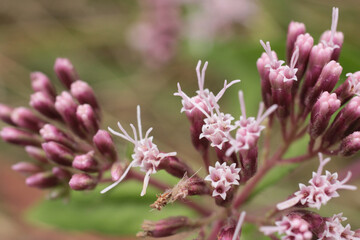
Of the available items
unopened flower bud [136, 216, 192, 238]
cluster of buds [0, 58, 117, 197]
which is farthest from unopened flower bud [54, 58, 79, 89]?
unopened flower bud [136, 216, 192, 238]

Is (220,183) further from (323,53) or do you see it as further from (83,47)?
(83,47)

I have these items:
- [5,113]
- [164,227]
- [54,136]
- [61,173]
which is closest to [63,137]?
[54,136]

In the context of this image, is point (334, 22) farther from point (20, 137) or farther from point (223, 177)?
point (20, 137)

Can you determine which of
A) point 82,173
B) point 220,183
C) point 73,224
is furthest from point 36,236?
point 220,183

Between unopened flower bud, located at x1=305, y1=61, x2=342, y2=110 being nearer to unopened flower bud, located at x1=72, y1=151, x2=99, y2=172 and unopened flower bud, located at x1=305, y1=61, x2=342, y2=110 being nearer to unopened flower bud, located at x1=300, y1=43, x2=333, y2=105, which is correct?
unopened flower bud, located at x1=300, y1=43, x2=333, y2=105

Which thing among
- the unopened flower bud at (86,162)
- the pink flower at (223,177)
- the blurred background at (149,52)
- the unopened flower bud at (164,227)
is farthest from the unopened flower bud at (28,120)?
the blurred background at (149,52)
